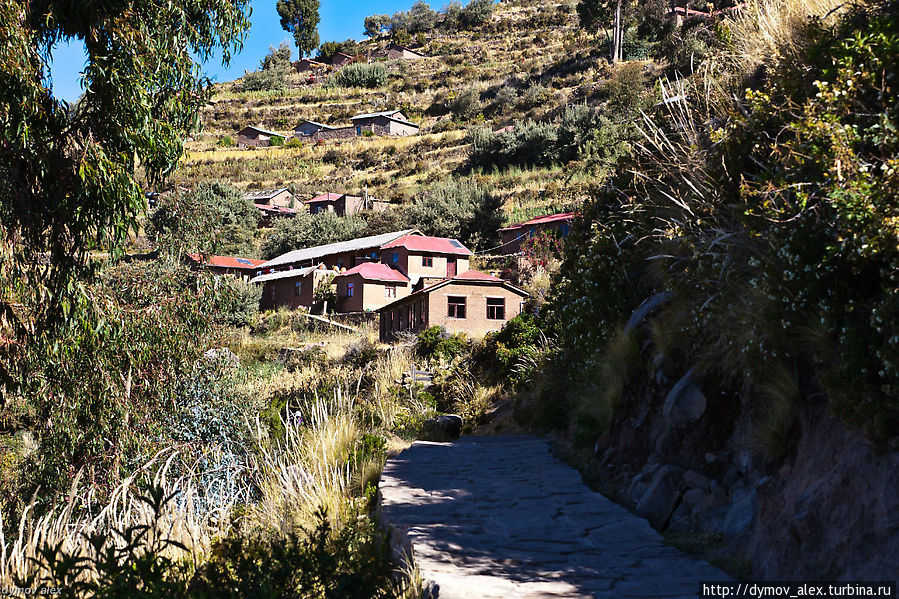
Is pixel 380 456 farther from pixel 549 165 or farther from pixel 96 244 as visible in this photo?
pixel 549 165

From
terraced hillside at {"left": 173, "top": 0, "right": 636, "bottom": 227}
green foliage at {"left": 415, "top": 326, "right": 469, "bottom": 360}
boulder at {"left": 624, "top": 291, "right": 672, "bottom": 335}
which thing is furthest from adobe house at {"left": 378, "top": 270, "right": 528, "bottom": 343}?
boulder at {"left": 624, "top": 291, "right": 672, "bottom": 335}

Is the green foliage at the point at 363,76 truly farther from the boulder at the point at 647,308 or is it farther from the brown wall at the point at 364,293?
the boulder at the point at 647,308

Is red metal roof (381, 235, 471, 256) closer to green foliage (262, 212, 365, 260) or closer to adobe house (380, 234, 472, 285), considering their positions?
adobe house (380, 234, 472, 285)

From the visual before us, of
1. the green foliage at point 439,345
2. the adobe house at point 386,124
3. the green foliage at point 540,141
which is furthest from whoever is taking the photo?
the adobe house at point 386,124

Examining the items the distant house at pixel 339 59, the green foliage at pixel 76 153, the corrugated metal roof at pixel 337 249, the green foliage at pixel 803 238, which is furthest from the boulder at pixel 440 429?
the distant house at pixel 339 59

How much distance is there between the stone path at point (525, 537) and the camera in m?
3.92

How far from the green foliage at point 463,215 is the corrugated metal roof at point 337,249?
3459 millimetres

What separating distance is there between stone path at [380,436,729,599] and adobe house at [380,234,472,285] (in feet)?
108

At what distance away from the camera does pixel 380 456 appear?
821 cm

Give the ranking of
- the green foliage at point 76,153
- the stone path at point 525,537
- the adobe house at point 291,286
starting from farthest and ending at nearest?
the adobe house at point 291,286, the green foliage at point 76,153, the stone path at point 525,537

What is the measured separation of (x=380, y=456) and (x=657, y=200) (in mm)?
4124

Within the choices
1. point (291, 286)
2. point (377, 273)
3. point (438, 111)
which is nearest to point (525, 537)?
point (377, 273)

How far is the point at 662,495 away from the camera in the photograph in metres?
5.36

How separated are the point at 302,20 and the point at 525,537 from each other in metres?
113
